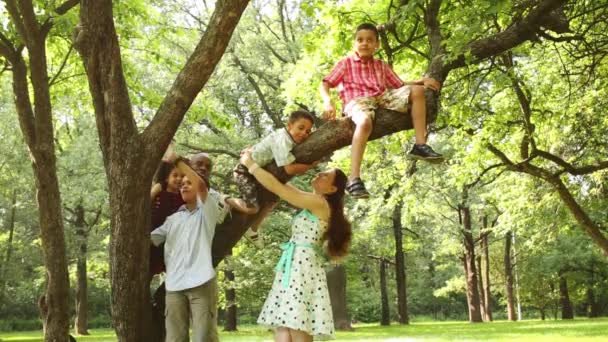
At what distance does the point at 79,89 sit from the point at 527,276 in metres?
32.4

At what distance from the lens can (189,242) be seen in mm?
4785

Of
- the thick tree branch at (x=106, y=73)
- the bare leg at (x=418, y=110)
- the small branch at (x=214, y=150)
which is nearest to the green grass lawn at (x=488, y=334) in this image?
the small branch at (x=214, y=150)

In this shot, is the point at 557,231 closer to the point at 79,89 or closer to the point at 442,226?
the point at 442,226

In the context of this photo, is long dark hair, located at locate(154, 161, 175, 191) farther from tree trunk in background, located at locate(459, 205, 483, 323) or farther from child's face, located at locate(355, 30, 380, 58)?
tree trunk in background, located at locate(459, 205, 483, 323)

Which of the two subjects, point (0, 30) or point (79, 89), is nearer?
point (0, 30)

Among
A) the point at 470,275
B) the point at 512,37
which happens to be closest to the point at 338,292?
the point at 470,275

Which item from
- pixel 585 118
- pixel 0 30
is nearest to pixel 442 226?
pixel 585 118

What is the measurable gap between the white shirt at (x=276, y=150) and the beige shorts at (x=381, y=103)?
561 mm

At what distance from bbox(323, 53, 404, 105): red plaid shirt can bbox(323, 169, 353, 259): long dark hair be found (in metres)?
1.18

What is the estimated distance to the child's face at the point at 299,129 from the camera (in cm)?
495

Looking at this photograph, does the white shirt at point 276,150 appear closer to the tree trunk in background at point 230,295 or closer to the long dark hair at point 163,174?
the long dark hair at point 163,174

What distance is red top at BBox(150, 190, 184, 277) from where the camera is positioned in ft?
17.2

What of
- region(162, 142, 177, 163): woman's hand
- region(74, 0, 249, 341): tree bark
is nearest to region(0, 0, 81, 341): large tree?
region(74, 0, 249, 341): tree bark

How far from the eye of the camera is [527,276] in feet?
126
